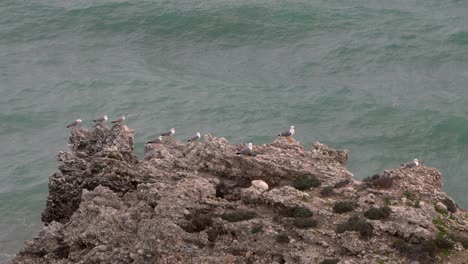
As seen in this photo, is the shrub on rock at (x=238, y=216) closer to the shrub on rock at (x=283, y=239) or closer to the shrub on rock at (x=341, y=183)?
the shrub on rock at (x=283, y=239)

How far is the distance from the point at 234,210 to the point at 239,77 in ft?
216

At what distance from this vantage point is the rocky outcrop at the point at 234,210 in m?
36.5

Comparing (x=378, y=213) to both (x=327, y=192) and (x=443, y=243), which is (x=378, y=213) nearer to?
(x=443, y=243)

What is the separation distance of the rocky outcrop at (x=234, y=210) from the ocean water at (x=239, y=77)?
2677 centimetres

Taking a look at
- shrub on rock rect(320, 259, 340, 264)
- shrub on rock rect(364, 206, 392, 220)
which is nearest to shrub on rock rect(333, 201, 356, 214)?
shrub on rock rect(364, 206, 392, 220)

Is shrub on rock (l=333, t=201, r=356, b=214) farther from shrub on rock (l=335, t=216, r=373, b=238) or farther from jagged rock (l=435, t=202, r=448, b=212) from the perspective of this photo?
jagged rock (l=435, t=202, r=448, b=212)

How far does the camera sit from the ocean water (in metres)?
89.4

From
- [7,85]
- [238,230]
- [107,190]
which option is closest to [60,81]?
[7,85]

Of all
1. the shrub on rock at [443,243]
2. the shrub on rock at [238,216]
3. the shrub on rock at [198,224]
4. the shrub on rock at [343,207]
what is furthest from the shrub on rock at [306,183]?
the shrub on rock at [443,243]

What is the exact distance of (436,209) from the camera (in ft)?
129

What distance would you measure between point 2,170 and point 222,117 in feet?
86.1

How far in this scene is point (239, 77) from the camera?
105250 mm

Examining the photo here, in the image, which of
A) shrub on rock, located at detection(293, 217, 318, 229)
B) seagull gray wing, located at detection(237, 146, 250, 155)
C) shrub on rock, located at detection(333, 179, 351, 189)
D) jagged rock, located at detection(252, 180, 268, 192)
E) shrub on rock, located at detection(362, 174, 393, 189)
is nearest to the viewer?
shrub on rock, located at detection(293, 217, 318, 229)

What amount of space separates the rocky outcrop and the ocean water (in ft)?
87.8
